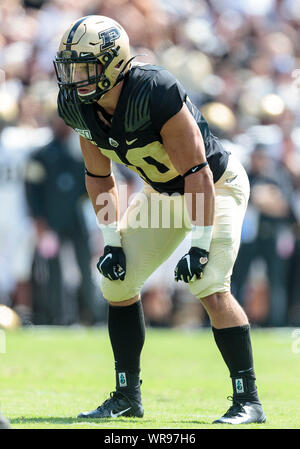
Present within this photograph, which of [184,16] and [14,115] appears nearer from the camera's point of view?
[14,115]

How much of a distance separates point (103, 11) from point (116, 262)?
21.3ft

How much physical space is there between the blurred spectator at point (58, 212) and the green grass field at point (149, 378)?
1.63 ft

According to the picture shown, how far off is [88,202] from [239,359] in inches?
212

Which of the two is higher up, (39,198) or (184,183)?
(184,183)

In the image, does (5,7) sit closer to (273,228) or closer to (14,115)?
(14,115)

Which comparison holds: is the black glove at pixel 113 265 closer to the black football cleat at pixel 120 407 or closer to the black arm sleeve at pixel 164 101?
the black football cleat at pixel 120 407

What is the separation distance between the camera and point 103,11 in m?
11.4

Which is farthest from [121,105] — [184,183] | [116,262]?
[116,262]

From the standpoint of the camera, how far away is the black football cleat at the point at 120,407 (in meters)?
5.49

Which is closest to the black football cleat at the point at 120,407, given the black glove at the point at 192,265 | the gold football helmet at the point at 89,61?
the black glove at the point at 192,265
